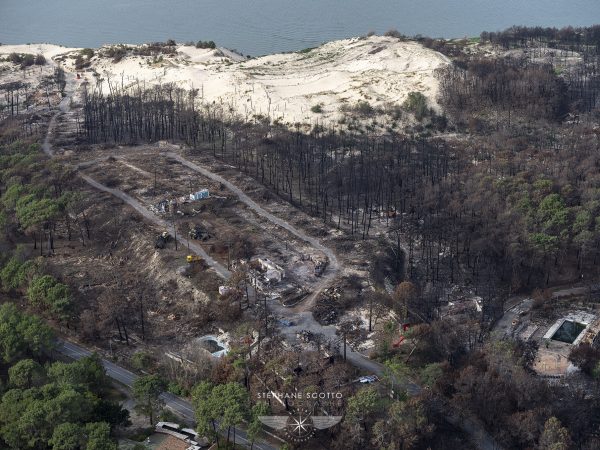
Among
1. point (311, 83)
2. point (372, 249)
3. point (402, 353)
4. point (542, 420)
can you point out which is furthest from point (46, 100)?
point (542, 420)

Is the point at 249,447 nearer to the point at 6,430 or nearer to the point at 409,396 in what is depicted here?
the point at 409,396

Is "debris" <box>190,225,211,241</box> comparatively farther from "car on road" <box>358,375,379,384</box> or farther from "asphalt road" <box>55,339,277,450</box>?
"car on road" <box>358,375,379,384</box>

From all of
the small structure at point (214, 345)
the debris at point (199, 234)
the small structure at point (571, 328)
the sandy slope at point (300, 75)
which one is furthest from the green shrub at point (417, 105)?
the small structure at point (214, 345)

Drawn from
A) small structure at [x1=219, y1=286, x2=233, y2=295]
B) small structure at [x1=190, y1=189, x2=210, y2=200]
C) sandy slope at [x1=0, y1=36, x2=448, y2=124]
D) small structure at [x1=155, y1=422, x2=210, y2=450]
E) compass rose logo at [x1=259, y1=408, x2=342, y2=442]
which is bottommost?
small structure at [x1=155, y1=422, x2=210, y2=450]

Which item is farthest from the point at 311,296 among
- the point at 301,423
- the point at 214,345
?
the point at 301,423

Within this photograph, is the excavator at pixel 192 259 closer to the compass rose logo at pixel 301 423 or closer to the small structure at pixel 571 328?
the compass rose logo at pixel 301 423

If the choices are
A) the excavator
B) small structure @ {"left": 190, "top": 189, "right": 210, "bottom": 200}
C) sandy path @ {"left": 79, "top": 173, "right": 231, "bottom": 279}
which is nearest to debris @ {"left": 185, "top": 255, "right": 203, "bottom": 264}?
the excavator
